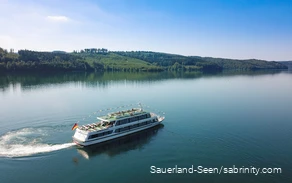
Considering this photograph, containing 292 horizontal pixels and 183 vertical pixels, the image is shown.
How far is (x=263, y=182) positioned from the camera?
105ft

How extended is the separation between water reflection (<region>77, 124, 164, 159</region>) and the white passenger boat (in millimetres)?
966

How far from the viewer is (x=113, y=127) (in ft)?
154

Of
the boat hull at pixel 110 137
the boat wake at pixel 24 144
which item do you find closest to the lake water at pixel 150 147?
the boat wake at pixel 24 144

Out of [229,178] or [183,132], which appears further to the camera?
[183,132]

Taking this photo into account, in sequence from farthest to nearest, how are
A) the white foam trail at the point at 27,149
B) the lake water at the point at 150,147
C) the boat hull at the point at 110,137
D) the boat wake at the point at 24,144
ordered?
the boat hull at the point at 110,137 < the boat wake at the point at 24,144 < the white foam trail at the point at 27,149 < the lake water at the point at 150,147

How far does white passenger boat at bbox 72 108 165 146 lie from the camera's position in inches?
1699

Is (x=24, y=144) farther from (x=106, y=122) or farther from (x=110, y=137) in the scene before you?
(x=110, y=137)

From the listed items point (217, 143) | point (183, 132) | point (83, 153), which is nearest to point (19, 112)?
point (83, 153)

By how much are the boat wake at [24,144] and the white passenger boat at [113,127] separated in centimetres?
319

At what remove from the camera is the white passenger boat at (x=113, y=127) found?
142ft

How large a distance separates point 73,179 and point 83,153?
8308 mm

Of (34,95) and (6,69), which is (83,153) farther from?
(6,69)

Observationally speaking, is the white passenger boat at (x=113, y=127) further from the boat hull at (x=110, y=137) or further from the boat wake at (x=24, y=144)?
the boat wake at (x=24, y=144)

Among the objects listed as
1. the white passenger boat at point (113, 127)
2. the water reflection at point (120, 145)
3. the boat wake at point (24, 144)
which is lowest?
the water reflection at point (120, 145)
